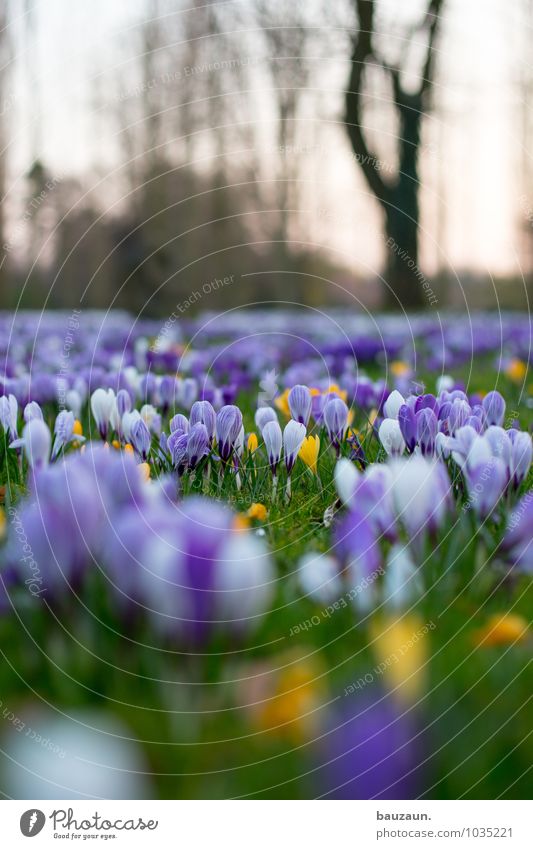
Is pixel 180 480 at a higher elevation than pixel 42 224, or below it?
below

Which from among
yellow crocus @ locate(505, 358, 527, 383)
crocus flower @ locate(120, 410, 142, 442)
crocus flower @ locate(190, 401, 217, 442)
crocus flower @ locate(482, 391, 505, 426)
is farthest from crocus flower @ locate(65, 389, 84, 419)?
yellow crocus @ locate(505, 358, 527, 383)

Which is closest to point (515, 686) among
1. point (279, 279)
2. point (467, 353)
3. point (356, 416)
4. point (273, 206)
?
point (356, 416)

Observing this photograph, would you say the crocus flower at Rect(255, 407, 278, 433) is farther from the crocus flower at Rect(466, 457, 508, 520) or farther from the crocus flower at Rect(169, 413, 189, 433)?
the crocus flower at Rect(466, 457, 508, 520)

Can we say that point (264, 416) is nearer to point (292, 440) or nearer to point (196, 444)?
point (292, 440)

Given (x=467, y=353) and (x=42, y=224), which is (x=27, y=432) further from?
(x=42, y=224)

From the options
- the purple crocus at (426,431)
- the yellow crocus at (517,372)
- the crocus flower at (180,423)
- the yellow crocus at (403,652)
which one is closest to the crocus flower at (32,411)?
the crocus flower at (180,423)

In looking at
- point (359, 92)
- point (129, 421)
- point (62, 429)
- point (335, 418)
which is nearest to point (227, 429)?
point (129, 421)
